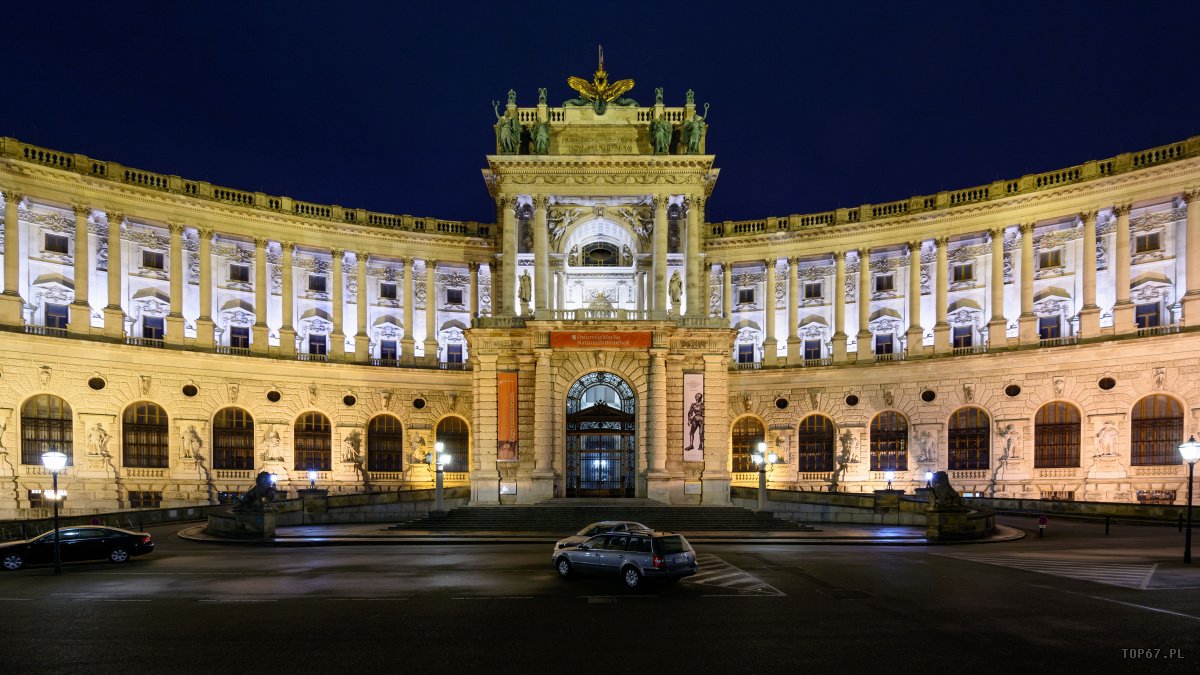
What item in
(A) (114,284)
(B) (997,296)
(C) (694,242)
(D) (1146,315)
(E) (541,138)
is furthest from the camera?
(B) (997,296)

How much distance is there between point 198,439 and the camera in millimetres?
53531

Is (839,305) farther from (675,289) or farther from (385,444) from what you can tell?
(385,444)

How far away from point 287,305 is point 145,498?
1587 centimetres

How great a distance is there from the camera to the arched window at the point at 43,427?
47625 millimetres

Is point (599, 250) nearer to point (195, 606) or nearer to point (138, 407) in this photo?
point (138, 407)

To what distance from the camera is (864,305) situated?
61.4m

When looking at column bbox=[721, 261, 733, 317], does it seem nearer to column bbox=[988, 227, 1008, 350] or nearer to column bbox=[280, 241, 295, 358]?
column bbox=[988, 227, 1008, 350]

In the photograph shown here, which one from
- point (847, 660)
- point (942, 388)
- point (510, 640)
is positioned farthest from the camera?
point (942, 388)

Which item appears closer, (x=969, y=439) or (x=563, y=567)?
(x=563, y=567)

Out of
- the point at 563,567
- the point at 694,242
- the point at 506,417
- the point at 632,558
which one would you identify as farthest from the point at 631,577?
the point at 694,242

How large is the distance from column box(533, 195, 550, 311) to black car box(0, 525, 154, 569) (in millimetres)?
28686

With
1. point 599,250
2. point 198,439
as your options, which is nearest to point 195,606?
point 198,439

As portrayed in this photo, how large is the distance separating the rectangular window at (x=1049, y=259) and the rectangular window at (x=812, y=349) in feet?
52.9

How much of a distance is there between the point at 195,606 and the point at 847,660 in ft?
47.1
